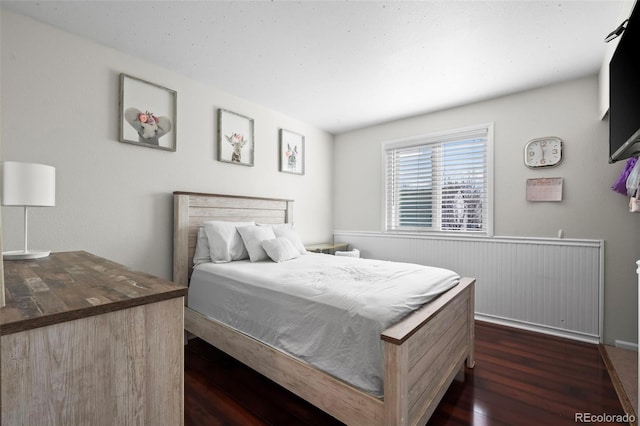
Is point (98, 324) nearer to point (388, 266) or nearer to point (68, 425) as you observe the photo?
point (68, 425)

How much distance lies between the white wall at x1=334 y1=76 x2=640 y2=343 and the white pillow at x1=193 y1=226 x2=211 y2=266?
2928 mm

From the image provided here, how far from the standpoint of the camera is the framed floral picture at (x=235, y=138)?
9.90 feet

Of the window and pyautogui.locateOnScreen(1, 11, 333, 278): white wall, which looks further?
the window

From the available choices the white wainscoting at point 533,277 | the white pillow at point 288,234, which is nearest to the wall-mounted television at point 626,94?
the white wainscoting at point 533,277

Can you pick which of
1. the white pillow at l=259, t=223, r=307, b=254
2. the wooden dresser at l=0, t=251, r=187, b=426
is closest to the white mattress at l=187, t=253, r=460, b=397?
the white pillow at l=259, t=223, r=307, b=254

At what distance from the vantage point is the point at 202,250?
262 centimetres

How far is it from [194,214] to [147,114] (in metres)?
0.94

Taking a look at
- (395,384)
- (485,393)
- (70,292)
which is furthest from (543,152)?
(70,292)

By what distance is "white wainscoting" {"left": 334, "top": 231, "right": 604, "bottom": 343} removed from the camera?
2.62 metres

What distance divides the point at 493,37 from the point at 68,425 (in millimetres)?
2992

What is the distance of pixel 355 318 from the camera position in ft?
4.75

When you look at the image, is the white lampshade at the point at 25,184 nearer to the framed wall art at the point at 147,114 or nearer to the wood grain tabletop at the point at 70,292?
the wood grain tabletop at the point at 70,292

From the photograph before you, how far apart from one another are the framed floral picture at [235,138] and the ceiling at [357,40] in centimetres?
29

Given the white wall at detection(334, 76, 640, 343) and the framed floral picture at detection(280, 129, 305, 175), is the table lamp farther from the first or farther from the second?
the white wall at detection(334, 76, 640, 343)
